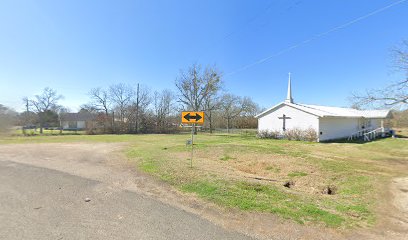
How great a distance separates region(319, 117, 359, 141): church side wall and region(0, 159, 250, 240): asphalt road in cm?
1880

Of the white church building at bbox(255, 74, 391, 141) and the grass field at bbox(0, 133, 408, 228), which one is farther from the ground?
the white church building at bbox(255, 74, 391, 141)

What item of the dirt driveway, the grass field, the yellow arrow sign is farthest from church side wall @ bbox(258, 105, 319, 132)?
the yellow arrow sign

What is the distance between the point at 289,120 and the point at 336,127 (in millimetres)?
4891

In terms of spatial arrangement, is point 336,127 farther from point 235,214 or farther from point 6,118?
point 6,118

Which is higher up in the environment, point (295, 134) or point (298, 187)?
point (295, 134)

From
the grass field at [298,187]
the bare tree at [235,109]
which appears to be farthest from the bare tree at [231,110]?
the grass field at [298,187]

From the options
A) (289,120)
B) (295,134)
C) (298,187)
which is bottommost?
(298,187)

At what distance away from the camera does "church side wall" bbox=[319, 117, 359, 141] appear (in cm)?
1966

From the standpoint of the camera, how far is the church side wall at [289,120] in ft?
64.4

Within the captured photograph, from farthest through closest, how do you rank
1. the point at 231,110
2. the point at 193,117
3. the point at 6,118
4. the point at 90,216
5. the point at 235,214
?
the point at 231,110 → the point at 193,117 → the point at 235,214 → the point at 90,216 → the point at 6,118

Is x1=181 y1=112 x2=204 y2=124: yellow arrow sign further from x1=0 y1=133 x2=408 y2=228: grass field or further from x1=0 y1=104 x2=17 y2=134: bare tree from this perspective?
x1=0 y1=104 x2=17 y2=134: bare tree

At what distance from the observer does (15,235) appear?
10.9 feet

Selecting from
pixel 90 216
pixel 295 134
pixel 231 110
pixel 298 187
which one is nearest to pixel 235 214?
pixel 90 216

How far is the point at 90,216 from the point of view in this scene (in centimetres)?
401
